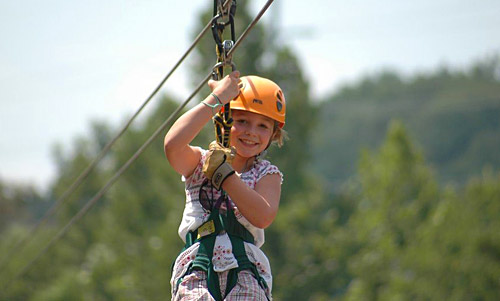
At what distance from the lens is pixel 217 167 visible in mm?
4902

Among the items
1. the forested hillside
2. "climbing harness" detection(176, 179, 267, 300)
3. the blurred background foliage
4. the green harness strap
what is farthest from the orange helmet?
the forested hillside

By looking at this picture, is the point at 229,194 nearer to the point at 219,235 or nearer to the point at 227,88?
the point at 219,235

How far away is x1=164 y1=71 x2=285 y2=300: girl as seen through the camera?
4.91 meters

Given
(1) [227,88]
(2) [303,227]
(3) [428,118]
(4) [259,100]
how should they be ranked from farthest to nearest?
(3) [428,118] → (2) [303,227] → (4) [259,100] → (1) [227,88]

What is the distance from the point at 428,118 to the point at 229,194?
91947mm

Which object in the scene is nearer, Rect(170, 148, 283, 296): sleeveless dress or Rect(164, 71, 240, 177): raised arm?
Rect(164, 71, 240, 177): raised arm

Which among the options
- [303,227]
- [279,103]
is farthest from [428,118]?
[279,103]

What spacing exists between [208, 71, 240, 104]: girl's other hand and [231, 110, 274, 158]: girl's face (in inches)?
10.6

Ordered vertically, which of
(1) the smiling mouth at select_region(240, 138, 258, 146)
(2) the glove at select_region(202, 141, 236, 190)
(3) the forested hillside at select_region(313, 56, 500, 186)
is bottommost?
(2) the glove at select_region(202, 141, 236, 190)

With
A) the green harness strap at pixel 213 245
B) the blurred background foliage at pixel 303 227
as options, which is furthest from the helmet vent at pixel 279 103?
the blurred background foliage at pixel 303 227

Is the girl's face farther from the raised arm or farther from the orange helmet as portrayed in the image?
the raised arm

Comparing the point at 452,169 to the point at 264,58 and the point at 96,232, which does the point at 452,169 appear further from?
the point at 264,58

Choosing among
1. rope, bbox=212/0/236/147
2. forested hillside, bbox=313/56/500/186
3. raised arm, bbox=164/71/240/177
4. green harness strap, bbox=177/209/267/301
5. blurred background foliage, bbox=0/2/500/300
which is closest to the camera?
raised arm, bbox=164/71/240/177

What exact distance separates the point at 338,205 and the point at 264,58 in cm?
1181
